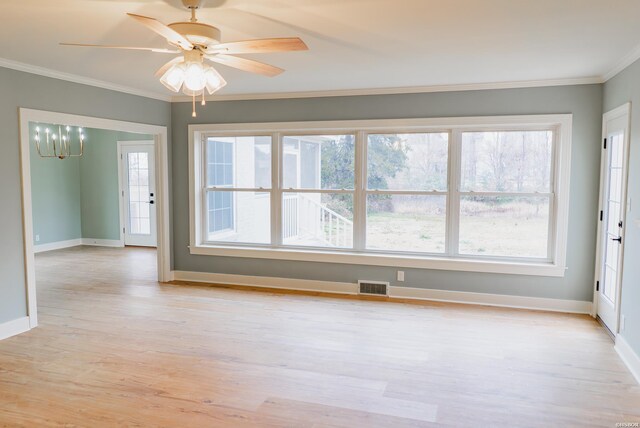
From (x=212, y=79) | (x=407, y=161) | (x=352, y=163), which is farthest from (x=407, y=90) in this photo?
(x=212, y=79)

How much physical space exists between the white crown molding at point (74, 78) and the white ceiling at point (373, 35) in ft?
0.35

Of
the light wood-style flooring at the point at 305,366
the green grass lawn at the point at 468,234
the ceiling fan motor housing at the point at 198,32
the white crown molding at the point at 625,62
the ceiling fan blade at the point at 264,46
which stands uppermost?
the white crown molding at the point at 625,62

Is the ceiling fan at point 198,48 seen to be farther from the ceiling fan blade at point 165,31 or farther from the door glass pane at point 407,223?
the door glass pane at point 407,223

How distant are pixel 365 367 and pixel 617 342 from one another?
223cm

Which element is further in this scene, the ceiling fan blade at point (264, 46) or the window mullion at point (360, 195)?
the window mullion at point (360, 195)

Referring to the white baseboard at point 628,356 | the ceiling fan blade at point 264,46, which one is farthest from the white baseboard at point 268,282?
the ceiling fan blade at point 264,46

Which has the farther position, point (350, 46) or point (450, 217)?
point (450, 217)

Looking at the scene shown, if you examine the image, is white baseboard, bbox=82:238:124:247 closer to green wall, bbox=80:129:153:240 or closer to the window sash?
green wall, bbox=80:129:153:240

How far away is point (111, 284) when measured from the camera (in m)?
5.94

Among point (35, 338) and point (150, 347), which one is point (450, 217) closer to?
point (150, 347)

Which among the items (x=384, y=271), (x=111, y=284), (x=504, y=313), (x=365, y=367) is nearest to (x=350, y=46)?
(x=365, y=367)

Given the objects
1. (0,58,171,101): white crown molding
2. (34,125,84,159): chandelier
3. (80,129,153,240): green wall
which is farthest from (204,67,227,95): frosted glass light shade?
(80,129,153,240): green wall

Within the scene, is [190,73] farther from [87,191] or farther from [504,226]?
[87,191]

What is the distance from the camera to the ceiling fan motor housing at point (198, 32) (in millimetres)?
2416
